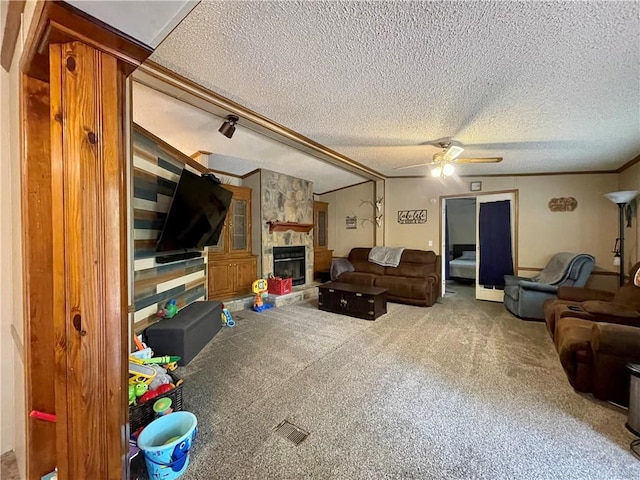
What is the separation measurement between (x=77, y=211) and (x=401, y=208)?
19.8ft

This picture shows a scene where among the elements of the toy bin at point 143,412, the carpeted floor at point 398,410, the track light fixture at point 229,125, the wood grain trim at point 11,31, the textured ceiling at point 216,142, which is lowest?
the carpeted floor at point 398,410

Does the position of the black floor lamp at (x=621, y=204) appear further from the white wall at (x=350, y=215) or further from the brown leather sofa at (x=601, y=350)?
the white wall at (x=350, y=215)

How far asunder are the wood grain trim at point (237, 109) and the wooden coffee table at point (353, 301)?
7.25ft

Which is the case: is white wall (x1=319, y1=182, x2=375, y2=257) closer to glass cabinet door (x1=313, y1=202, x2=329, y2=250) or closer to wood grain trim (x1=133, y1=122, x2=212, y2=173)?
glass cabinet door (x1=313, y1=202, x2=329, y2=250)

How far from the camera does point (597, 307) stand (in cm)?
271

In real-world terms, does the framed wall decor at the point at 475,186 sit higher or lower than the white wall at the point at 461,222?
higher

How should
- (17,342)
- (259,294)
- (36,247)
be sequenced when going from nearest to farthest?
(36,247), (17,342), (259,294)

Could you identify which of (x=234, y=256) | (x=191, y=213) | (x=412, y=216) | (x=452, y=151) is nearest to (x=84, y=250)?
(x=191, y=213)

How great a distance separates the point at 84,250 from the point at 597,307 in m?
4.07

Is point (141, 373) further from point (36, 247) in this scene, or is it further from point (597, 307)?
point (597, 307)

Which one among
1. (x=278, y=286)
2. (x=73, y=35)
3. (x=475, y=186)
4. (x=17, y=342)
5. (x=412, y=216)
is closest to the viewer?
(x=73, y=35)

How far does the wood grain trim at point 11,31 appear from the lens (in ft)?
3.75

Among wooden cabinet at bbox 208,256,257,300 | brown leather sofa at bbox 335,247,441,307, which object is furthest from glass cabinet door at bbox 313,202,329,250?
wooden cabinet at bbox 208,256,257,300

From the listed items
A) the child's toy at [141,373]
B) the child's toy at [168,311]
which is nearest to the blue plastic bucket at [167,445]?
the child's toy at [141,373]
